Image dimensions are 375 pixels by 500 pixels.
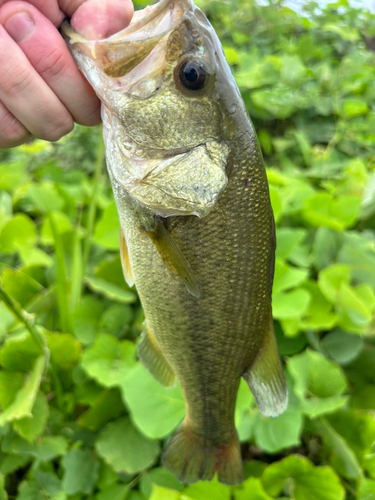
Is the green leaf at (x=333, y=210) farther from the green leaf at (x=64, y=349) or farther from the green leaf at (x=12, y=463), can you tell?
the green leaf at (x=12, y=463)

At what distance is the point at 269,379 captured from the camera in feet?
2.51

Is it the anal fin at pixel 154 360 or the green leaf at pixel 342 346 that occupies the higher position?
the anal fin at pixel 154 360

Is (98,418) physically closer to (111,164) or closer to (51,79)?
(111,164)

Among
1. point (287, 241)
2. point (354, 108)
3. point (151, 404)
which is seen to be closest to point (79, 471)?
point (151, 404)

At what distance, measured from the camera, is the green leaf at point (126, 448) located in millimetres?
1168

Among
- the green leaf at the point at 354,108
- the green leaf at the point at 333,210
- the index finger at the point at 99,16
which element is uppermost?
the index finger at the point at 99,16

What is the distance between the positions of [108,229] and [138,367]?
54 cm

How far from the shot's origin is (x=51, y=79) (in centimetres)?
68

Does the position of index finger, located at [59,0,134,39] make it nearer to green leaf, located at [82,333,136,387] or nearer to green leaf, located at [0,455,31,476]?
green leaf, located at [82,333,136,387]

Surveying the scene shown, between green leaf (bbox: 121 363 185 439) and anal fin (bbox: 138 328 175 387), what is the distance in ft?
0.78

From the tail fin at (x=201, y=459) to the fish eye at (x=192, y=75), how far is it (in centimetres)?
76

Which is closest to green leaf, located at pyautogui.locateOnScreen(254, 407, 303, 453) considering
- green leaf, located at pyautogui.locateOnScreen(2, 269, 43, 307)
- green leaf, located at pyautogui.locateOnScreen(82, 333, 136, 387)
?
green leaf, located at pyautogui.locateOnScreen(82, 333, 136, 387)

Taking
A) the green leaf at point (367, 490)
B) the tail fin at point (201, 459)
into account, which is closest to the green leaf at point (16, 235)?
the tail fin at point (201, 459)

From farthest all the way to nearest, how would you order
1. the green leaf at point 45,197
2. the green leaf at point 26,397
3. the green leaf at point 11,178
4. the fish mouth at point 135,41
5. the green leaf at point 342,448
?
the green leaf at point 11,178 → the green leaf at point 45,197 → the green leaf at point 342,448 → the green leaf at point 26,397 → the fish mouth at point 135,41
